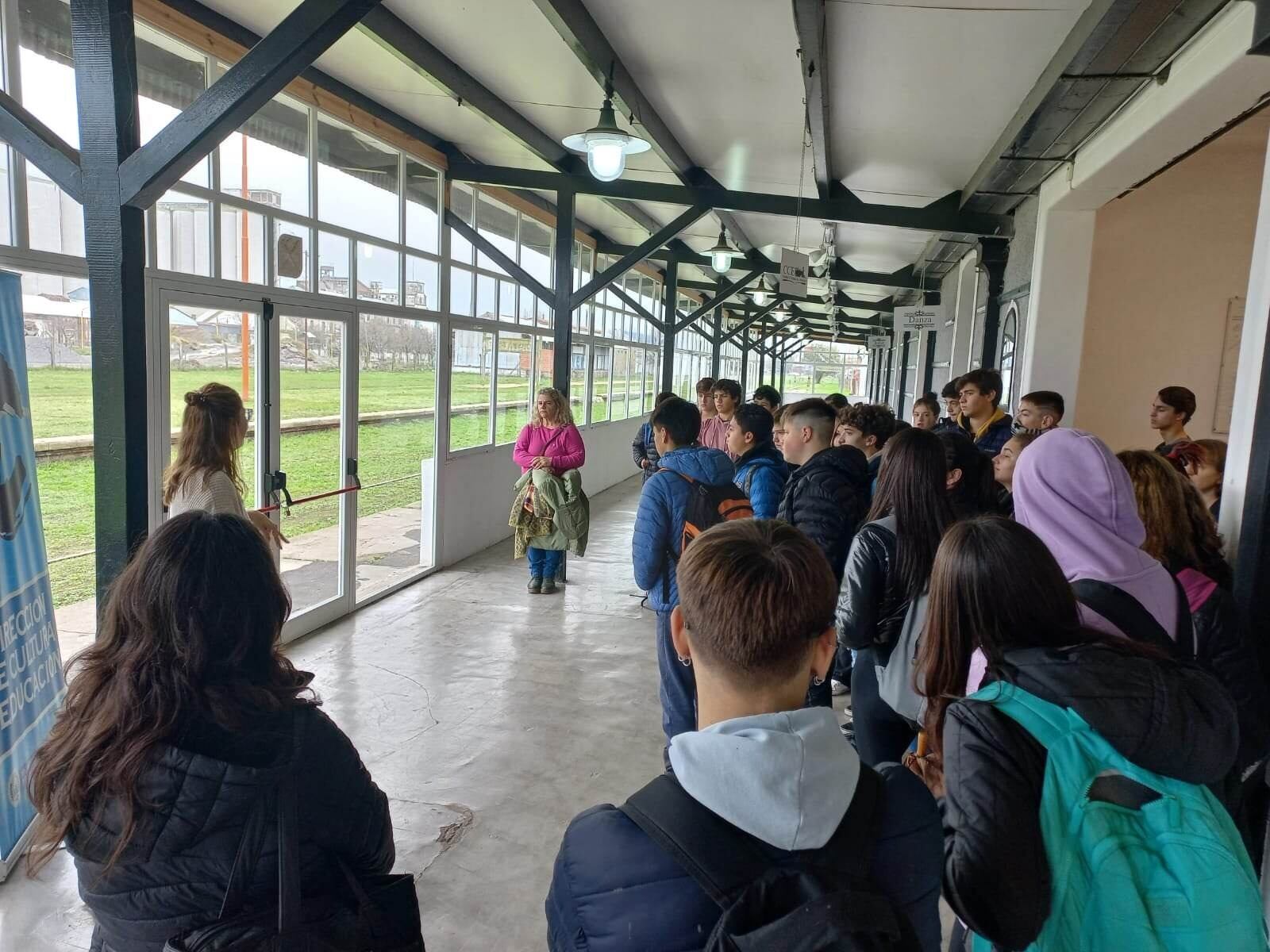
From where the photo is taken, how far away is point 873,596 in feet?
7.88

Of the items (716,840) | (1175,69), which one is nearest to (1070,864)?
(716,840)

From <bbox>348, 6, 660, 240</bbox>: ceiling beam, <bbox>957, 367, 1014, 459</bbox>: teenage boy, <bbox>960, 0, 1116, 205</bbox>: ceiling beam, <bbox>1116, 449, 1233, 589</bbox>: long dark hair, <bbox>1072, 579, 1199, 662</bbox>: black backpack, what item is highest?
<bbox>348, 6, 660, 240</bbox>: ceiling beam

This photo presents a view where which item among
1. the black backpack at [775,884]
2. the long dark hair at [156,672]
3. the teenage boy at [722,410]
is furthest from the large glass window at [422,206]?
the black backpack at [775,884]

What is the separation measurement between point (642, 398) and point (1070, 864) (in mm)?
14426

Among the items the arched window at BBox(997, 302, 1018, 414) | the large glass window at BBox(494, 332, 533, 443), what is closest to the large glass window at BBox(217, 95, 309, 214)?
the large glass window at BBox(494, 332, 533, 443)

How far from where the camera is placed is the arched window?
659cm

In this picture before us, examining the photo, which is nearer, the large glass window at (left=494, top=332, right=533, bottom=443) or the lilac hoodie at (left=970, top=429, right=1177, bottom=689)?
the lilac hoodie at (left=970, top=429, right=1177, bottom=689)

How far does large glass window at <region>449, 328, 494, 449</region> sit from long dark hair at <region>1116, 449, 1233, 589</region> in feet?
19.0

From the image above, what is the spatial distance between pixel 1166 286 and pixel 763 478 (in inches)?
152

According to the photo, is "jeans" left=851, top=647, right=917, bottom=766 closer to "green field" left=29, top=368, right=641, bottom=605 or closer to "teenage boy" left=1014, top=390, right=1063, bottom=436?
"teenage boy" left=1014, top=390, right=1063, bottom=436

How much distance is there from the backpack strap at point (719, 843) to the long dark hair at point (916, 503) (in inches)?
60.3

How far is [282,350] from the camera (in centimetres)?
486

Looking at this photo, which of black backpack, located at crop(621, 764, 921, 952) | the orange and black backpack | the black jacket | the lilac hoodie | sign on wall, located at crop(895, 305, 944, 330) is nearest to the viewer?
black backpack, located at crop(621, 764, 921, 952)

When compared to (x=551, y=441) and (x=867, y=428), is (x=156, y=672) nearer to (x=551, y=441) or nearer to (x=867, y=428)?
(x=867, y=428)
